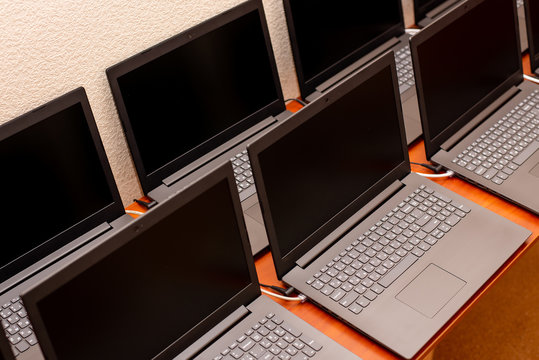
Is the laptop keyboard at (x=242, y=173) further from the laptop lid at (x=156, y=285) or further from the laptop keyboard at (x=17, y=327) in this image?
the laptop keyboard at (x=17, y=327)

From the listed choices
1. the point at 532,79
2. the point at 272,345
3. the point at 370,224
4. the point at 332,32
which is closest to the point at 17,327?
the point at 272,345

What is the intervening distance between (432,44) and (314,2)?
371 millimetres

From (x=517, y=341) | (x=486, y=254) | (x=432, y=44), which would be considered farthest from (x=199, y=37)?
(x=517, y=341)

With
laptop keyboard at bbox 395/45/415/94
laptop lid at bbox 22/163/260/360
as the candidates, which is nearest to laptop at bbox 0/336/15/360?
laptop lid at bbox 22/163/260/360

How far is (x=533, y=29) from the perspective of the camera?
1818mm

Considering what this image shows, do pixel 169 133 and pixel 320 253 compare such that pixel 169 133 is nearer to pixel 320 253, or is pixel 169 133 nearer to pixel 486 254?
pixel 320 253

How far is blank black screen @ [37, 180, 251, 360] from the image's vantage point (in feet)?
3.51

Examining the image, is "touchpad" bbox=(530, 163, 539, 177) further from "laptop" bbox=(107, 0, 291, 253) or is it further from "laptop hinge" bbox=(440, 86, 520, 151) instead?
"laptop" bbox=(107, 0, 291, 253)

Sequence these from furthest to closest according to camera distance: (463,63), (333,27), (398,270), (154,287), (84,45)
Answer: (333,27) < (463,63) < (84,45) < (398,270) < (154,287)

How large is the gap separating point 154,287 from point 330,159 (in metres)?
0.45

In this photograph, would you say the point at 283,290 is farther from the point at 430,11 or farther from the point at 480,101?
the point at 430,11

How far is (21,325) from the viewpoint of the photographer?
4.47ft

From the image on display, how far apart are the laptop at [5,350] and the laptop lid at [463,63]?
3.13 feet

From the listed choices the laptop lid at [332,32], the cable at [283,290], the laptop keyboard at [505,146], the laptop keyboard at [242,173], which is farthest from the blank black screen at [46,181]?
the laptop keyboard at [505,146]
